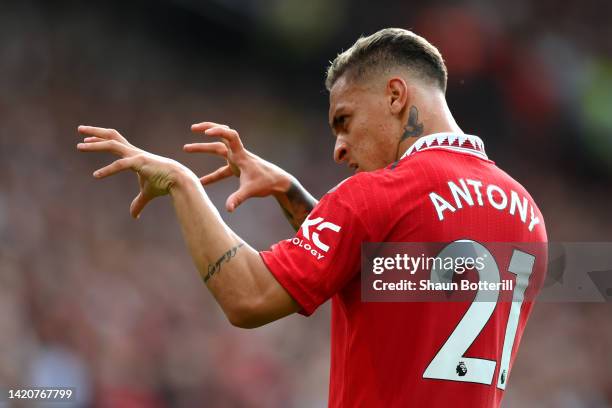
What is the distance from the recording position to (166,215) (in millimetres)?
10047

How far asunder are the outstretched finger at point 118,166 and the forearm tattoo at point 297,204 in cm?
103

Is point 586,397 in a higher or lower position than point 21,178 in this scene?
lower

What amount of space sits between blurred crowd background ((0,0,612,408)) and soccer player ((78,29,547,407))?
4875 millimetres

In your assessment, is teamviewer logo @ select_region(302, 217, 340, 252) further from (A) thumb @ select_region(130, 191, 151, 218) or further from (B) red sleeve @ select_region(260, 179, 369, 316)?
(A) thumb @ select_region(130, 191, 151, 218)

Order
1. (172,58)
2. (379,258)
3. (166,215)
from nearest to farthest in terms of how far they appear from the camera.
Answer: (379,258) → (166,215) → (172,58)

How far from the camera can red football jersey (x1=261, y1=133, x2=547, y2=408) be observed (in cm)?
237

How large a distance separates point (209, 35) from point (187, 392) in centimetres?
511

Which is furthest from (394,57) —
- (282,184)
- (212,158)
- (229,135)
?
(212,158)

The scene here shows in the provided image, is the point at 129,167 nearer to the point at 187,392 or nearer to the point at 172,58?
the point at 187,392

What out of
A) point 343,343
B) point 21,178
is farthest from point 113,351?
point 343,343

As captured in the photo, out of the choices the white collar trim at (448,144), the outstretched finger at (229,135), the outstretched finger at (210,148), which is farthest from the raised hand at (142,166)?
the white collar trim at (448,144)

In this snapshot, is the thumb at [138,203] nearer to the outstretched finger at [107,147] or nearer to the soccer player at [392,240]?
the soccer player at [392,240]

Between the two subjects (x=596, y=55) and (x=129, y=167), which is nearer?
(x=129, y=167)

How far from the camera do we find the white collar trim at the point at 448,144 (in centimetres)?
272
